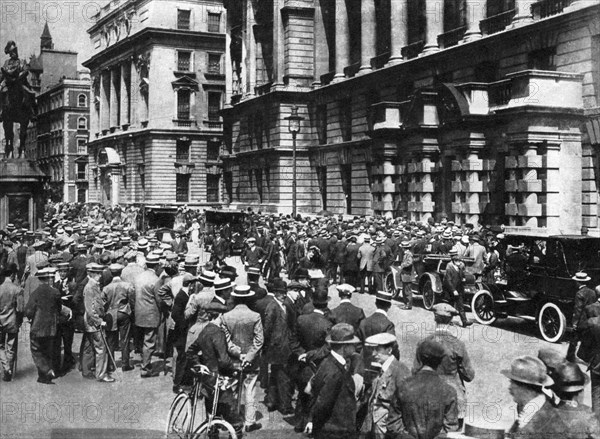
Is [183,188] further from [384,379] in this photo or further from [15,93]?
[384,379]

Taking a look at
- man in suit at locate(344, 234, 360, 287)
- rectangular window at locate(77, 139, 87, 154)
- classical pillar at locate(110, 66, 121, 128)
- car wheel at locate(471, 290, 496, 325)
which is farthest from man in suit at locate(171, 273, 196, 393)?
rectangular window at locate(77, 139, 87, 154)

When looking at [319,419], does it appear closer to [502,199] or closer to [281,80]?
[502,199]

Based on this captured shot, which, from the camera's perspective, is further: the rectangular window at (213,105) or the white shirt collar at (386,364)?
the rectangular window at (213,105)

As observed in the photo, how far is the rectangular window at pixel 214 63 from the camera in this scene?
2559 inches

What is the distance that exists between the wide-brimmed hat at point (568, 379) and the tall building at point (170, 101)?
5849 centimetres

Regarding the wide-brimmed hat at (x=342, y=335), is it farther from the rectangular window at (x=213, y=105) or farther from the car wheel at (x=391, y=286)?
the rectangular window at (x=213, y=105)

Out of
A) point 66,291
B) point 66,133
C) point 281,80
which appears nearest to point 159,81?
point 281,80

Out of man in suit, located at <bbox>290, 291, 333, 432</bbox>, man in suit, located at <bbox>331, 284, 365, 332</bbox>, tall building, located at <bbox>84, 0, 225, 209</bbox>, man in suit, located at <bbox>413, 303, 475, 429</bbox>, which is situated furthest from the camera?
tall building, located at <bbox>84, 0, 225, 209</bbox>

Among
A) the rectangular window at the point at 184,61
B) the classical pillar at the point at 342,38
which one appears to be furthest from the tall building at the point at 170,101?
the classical pillar at the point at 342,38

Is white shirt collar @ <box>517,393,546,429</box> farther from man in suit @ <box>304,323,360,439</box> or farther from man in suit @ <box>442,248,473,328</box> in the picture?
man in suit @ <box>442,248,473,328</box>

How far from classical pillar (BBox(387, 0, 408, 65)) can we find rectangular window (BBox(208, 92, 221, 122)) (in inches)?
1300

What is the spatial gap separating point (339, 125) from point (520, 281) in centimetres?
2669

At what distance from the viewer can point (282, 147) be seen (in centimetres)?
4322

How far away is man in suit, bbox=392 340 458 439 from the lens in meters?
5.57
